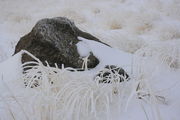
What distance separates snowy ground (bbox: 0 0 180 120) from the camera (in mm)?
1325

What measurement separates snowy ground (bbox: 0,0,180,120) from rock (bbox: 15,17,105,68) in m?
0.17

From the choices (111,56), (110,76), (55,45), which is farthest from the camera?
(111,56)

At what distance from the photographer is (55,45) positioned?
205 centimetres

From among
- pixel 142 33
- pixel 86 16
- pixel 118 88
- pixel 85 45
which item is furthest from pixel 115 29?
pixel 118 88

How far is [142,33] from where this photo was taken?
13.6 ft

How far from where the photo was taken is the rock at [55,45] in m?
2.03

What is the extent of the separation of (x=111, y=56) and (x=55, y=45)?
1.42ft

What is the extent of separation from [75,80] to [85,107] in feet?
0.53

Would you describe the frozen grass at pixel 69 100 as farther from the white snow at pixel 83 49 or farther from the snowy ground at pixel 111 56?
the white snow at pixel 83 49

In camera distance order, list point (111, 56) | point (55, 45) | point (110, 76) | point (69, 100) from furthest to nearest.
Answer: point (111, 56) < point (55, 45) < point (110, 76) < point (69, 100)

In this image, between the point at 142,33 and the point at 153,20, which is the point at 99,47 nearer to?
the point at 142,33

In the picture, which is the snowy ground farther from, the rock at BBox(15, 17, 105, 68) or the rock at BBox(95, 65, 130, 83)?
the rock at BBox(15, 17, 105, 68)

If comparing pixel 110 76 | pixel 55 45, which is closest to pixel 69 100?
pixel 110 76

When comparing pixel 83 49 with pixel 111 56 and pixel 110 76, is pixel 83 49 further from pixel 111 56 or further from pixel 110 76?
pixel 110 76
